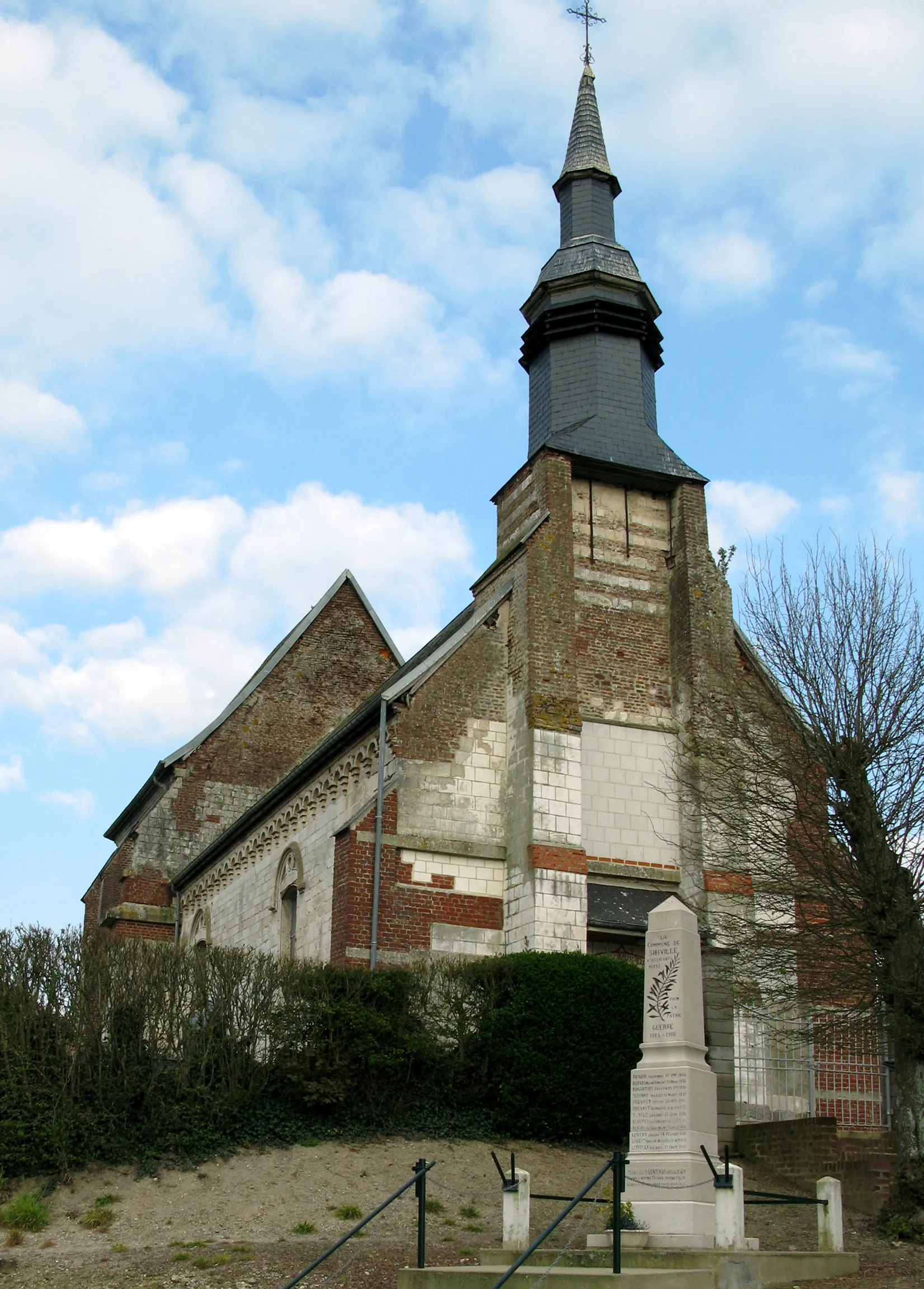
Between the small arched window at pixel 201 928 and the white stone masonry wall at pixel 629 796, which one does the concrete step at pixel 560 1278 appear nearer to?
the white stone masonry wall at pixel 629 796

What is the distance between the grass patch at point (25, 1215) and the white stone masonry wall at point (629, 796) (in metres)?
9.11

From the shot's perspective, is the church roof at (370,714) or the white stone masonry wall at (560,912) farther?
the church roof at (370,714)

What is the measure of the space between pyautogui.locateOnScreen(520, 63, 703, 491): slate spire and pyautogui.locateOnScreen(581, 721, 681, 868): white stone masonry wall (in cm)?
432

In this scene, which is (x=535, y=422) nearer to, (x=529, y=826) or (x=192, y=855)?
(x=529, y=826)

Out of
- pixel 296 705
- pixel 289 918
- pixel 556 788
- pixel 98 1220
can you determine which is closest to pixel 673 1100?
pixel 98 1220

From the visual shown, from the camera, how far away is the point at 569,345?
76.1ft

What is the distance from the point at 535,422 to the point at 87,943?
1225 cm

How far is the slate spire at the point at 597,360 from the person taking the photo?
21.6 m

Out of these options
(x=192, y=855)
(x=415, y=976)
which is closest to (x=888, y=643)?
(x=415, y=976)

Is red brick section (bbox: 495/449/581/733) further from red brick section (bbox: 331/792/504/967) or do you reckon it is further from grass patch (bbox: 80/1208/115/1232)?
grass patch (bbox: 80/1208/115/1232)

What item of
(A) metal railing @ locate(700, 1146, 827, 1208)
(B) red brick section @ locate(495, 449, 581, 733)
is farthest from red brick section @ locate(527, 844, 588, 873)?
(A) metal railing @ locate(700, 1146, 827, 1208)

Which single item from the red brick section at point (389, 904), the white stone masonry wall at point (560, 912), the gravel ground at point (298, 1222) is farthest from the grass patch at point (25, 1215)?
the white stone masonry wall at point (560, 912)

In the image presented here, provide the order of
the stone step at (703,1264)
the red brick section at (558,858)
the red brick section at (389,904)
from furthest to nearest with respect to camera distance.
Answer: the red brick section at (558,858), the red brick section at (389,904), the stone step at (703,1264)

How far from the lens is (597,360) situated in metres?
22.9
